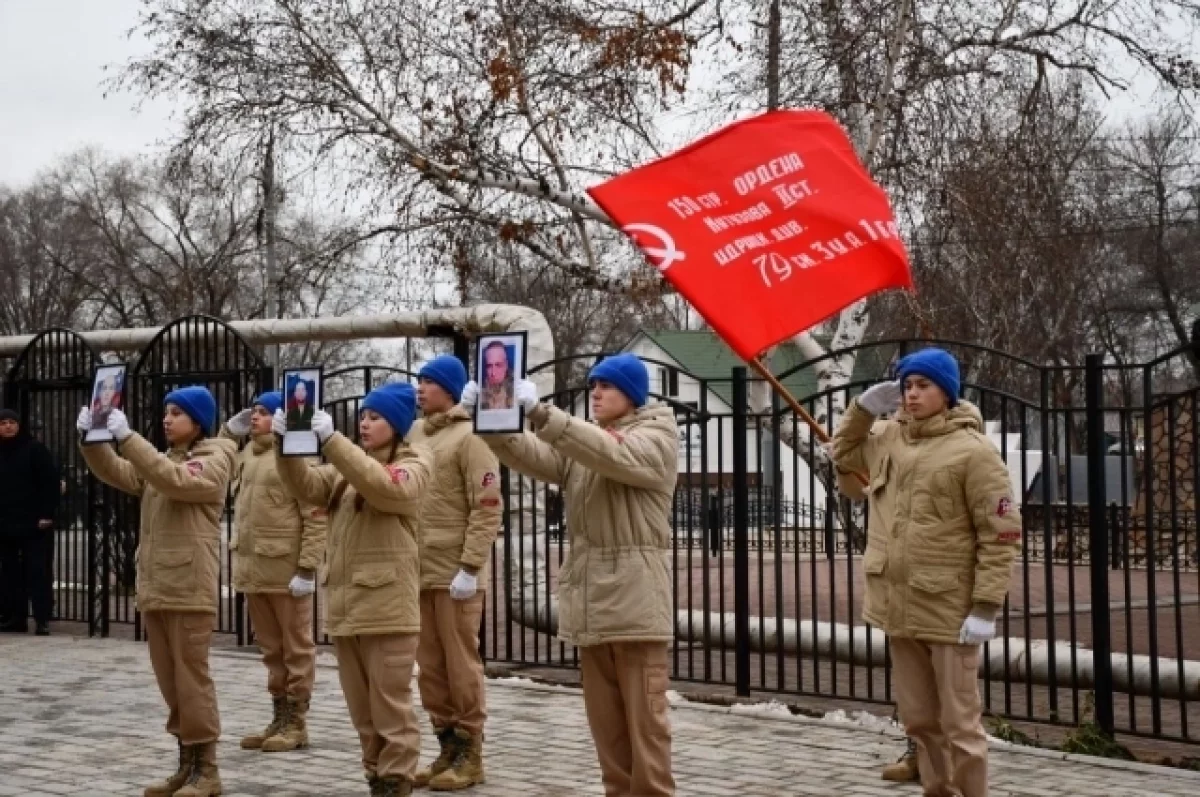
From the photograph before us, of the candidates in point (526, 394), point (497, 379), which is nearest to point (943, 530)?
point (526, 394)

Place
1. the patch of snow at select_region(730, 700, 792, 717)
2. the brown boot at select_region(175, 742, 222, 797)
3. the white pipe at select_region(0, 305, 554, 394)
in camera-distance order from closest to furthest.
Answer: the brown boot at select_region(175, 742, 222, 797) → the patch of snow at select_region(730, 700, 792, 717) → the white pipe at select_region(0, 305, 554, 394)

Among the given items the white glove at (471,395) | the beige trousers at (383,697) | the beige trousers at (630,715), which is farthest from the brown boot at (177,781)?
the white glove at (471,395)

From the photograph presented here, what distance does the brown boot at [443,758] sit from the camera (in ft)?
26.0

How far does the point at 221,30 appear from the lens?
59.7ft

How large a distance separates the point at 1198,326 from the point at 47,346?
395 inches

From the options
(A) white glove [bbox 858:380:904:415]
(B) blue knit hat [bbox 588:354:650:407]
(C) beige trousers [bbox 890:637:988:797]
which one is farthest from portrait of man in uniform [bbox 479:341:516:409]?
(C) beige trousers [bbox 890:637:988:797]

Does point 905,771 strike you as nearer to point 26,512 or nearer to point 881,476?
point 881,476

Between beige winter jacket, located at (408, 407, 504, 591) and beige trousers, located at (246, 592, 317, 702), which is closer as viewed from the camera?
beige winter jacket, located at (408, 407, 504, 591)

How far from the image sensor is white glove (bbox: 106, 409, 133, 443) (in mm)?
7652

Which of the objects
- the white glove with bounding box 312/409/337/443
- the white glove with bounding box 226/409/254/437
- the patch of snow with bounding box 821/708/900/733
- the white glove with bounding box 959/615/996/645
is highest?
the white glove with bounding box 226/409/254/437

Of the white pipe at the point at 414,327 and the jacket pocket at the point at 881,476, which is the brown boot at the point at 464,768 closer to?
the jacket pocket at the point at 881,476

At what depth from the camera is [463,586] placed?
309 inches

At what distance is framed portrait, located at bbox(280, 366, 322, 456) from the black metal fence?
8.21 ft

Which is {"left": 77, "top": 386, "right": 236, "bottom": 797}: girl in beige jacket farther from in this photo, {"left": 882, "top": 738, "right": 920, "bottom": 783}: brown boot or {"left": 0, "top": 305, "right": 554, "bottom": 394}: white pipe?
{"left": 0, "top": 305, "right": 554, "bottom": 394}: white pipe
